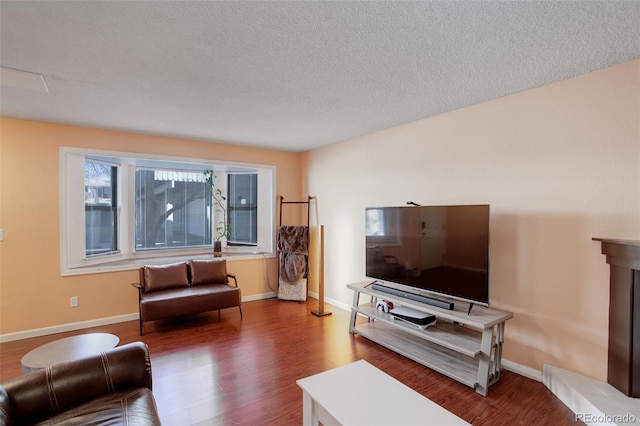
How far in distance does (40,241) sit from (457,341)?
4.61m

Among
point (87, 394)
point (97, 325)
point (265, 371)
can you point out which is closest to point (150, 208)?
point (97, 325)

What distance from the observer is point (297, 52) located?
2004mm

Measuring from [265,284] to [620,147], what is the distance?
4554 millimetres

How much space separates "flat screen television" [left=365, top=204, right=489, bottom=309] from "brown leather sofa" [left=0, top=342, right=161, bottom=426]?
7.90 feet

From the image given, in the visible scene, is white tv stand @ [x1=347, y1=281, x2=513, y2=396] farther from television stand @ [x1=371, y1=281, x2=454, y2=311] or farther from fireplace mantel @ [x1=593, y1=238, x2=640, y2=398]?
fireplace mantel @ [x1=593, y1=238, x2=640, y2=398]

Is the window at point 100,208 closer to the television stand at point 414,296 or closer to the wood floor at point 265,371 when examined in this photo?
the wood floor at point 265,371

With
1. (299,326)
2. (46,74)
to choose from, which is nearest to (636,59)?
(299,326)

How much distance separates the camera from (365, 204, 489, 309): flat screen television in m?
2.61

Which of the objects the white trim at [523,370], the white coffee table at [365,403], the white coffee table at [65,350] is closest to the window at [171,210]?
the white coffee table at [65,350]

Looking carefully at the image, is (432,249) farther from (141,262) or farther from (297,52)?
(141,262)

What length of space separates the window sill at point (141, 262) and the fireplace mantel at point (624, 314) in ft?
13.8

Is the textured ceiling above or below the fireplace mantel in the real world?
above

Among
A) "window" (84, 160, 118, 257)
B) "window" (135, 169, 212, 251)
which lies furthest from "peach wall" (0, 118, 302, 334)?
"window" (135, 169, 212, 251)

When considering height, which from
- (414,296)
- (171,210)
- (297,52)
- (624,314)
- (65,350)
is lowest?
(65,350)
